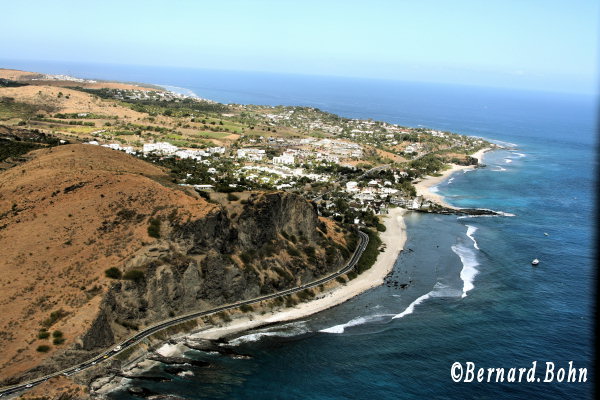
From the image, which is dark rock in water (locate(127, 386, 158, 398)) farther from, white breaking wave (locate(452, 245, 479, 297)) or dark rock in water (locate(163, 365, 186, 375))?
white breaking wave (locate(452, 245, 479, 297))

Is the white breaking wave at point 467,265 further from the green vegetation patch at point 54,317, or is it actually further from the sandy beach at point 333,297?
the green vegetation patch at point 54,317

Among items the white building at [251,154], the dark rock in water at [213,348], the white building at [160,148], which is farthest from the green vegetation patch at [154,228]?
the white building at [251,154]

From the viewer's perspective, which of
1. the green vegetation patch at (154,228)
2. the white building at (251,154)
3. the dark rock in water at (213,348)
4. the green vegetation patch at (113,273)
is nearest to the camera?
the dark rock in water at (213,348)

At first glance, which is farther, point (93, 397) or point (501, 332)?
point (501, 332)

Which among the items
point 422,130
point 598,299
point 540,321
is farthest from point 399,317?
point 422,130

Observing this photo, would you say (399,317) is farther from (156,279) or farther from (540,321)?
(156,279)

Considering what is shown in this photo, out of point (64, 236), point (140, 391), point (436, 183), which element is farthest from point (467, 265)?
point (436, 183)

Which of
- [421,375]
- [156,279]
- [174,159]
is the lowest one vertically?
[421,375]

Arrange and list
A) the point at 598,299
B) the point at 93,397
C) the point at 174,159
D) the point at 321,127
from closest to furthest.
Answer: the point at 598,299, the point at 93,397, the point at 174,159, the point at 321,127
